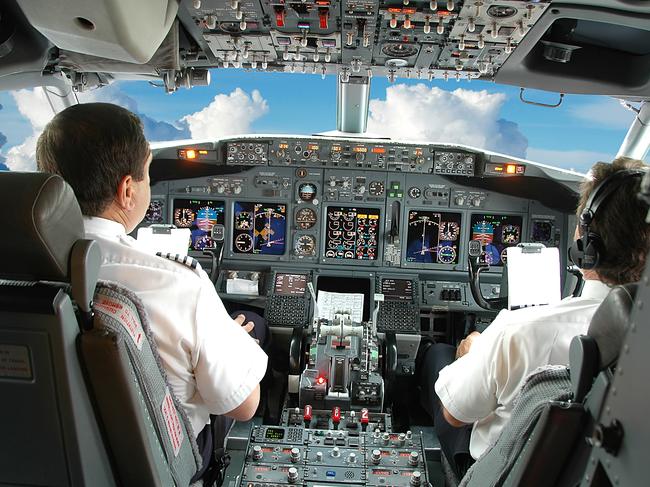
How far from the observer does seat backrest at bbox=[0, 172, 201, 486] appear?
1028 mm

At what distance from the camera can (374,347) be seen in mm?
3250

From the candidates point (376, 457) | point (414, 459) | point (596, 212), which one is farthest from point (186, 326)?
point (414, 459)

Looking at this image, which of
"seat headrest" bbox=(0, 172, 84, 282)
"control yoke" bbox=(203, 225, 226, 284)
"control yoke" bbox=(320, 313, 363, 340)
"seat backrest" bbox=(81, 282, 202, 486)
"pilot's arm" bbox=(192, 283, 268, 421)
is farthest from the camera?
"control yoke" bbox=(203, 225, 226, 284)

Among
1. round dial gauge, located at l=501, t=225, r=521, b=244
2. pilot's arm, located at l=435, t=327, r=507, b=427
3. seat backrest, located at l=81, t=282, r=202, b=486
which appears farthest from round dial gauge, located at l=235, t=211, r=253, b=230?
seat backrest, located at l=81, t=282, r=202, b=486

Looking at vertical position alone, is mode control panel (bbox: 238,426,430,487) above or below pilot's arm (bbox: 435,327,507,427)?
below

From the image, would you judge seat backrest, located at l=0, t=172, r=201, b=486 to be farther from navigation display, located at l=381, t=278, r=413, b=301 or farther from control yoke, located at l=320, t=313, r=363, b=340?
navigation display, located at l=381, t=278, r=413, b=301

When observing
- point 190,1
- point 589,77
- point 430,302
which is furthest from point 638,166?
point 430,302

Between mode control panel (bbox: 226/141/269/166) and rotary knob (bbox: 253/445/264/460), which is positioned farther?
mode control panel (bbox: 226/141/269/166)

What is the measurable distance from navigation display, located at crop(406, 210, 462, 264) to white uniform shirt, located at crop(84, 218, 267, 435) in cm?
262

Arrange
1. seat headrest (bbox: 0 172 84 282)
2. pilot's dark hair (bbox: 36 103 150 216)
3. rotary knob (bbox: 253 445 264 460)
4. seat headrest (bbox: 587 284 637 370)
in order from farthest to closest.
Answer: rotary knob (bbox: 253 445 264 460), pilot's dark hair (bbox: 36 103 150 216), seat headrest (bbox: 0 172 84 282), seat headrest (bbox: 587 284 637 370)

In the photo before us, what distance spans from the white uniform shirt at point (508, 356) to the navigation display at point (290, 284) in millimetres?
2241

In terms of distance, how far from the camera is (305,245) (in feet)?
13.4

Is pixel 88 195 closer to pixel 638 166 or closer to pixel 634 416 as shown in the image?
pixel 634 416

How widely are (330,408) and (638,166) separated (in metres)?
1.96
